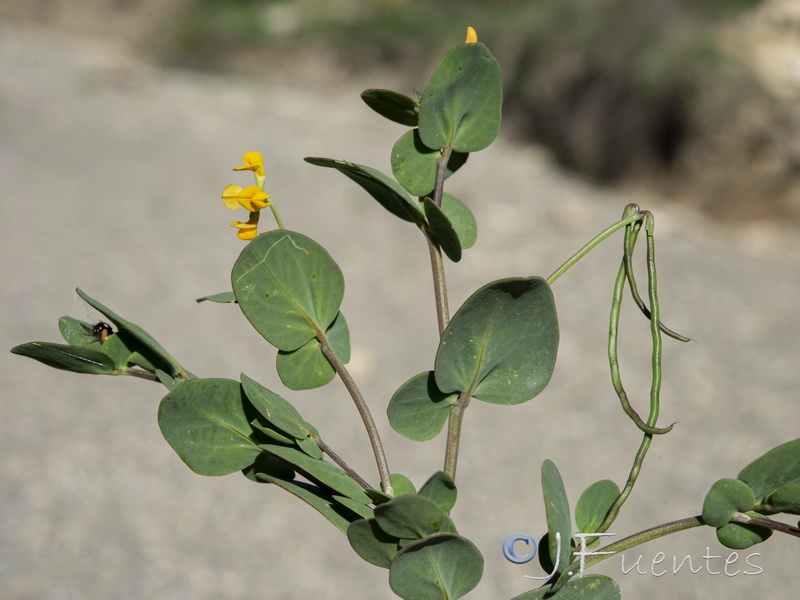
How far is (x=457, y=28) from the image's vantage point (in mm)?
3076

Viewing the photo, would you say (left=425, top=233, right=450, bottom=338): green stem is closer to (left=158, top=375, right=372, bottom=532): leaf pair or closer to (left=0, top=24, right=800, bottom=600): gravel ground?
(left=158, top=375, right=372, bottom=532): leaf pair

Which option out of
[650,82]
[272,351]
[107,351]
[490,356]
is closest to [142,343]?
[107,351]

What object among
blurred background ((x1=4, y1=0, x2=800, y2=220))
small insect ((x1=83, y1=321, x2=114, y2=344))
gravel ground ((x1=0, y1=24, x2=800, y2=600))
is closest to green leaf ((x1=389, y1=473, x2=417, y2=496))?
small insect ((x1=83, y1=321, x2=114, y2=344))

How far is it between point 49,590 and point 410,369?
0.86 metres

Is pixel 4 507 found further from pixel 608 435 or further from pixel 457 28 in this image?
pixel 457 28

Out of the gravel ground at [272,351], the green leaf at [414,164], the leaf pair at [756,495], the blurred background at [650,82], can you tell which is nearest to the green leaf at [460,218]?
the green leaf at [414,164]

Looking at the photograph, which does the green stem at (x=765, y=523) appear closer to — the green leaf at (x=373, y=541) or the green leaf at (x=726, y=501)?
the green leaf at (x=726, y=501)

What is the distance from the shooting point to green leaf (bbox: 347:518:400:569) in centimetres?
24

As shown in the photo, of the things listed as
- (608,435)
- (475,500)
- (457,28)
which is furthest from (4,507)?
(457,28)

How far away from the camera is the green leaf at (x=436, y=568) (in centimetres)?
23

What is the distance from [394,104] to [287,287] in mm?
71

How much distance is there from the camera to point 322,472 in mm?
244

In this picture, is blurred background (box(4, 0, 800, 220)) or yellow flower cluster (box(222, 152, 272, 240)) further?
blurred background (box(4, 0, 800, 220))

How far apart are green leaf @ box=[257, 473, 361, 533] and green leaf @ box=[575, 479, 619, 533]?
0.08 m
